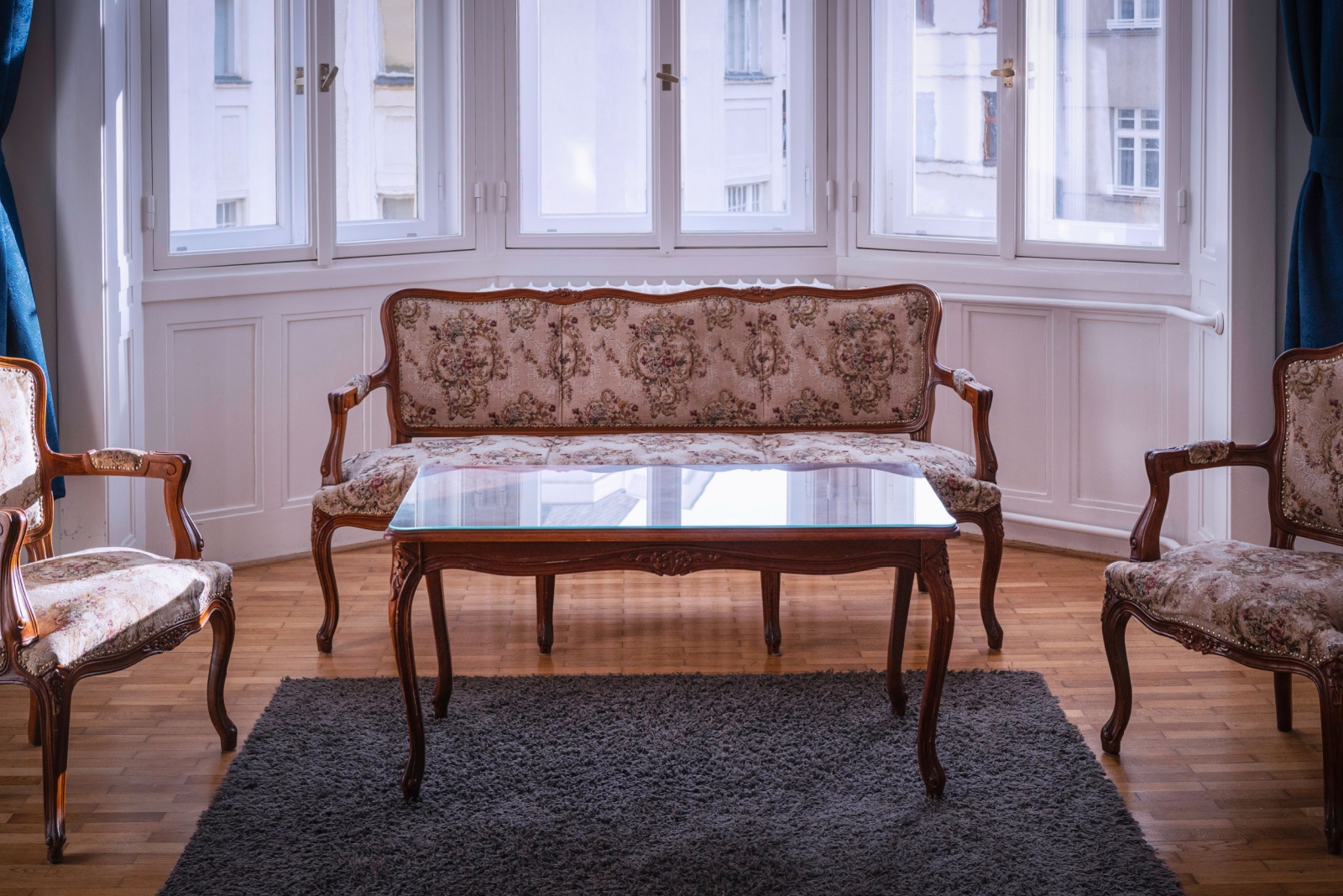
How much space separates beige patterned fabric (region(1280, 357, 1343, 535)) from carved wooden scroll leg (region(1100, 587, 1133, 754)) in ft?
1.77

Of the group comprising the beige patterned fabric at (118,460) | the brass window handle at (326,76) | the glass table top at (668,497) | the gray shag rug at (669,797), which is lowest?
the gray shag rug at (669,797)

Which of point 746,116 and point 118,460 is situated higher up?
point 746,116

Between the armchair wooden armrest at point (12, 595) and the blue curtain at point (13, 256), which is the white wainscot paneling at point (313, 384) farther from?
the armchair wooden armrest at point (12, 595)

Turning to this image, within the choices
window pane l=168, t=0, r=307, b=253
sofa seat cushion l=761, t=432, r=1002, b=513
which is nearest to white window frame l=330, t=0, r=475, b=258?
window pane l=168, t=0, r=307, b=253

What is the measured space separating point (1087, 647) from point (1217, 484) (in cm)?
92

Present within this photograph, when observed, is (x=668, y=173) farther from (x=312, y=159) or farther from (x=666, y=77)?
(x=312, y=159)

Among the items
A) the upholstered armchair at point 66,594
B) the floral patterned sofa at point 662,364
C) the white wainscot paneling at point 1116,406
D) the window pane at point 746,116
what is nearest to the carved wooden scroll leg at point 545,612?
the floral patterned sofa at point 662,364

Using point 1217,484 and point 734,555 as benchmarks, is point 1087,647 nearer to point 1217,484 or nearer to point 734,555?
point 1217,484

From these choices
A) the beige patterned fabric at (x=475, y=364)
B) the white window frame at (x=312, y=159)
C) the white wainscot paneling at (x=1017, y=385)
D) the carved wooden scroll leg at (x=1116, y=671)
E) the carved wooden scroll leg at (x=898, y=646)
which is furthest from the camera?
the white wainscot paneling at (x=1017, y=385)

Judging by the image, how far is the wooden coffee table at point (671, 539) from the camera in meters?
2.97

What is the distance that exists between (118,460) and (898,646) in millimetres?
1964

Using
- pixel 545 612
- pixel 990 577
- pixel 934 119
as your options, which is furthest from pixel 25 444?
pixel 934 119

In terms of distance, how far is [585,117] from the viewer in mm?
5547

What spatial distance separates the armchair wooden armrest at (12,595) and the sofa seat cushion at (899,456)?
6.45ft
